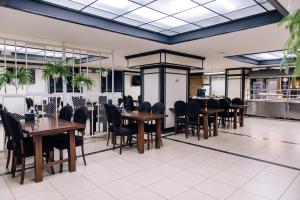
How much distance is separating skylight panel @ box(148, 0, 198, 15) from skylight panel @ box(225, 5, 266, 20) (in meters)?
0.84

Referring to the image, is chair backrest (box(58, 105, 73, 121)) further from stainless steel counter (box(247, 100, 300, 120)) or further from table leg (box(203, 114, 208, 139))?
stainless steel counter (box(247, 100, 300, 120))

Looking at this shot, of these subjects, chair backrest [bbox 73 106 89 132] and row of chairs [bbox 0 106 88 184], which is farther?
chair backrest [bbox 73 106 89 132]

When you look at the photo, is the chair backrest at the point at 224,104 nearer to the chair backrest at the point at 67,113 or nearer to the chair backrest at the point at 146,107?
the chair backrest at the point at 146,107

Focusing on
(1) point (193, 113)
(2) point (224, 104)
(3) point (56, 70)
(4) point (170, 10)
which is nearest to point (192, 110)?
(1) point (193, 113)

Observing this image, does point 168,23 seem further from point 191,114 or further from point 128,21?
point 191,114

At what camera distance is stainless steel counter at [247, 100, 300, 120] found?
29.7 ft

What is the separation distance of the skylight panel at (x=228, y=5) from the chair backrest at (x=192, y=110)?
8.59 ft

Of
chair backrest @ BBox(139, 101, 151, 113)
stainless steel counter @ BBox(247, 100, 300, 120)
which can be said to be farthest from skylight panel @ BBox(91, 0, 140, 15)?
stainless steel counter @ BBox(247, 100, 300, 120)

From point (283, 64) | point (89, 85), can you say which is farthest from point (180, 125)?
point (283, 64)

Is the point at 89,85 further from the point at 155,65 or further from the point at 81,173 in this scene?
the point at 81,173

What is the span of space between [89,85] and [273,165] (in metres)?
4.39

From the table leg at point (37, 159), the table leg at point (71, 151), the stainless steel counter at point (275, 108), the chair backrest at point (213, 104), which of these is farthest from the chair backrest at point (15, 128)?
the stainless steel counter at point (275, 108)

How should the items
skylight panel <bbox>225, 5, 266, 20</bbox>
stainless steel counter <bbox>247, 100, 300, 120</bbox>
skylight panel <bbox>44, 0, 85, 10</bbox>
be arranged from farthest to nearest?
1. stainless steel counter <bbox>247, 100, 300, 120</bbox>
2. skylight panel <bbox>225, 5, 266, 20</bbox>
3. skylight panel <bbox>44, 0, 85, 10</bbox>

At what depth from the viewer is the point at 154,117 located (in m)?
4.49
